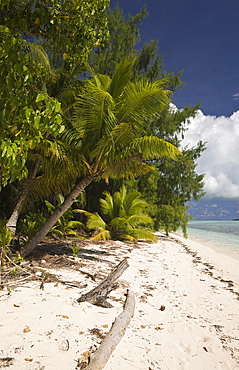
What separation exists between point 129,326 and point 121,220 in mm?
7067

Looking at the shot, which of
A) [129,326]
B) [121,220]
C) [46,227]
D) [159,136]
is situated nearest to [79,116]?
[46,227]

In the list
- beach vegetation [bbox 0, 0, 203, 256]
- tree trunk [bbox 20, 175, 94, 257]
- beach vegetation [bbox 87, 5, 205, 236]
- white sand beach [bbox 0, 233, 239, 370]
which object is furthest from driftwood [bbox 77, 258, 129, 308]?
beach vegetation [bbox 87, 5, 205, 236]

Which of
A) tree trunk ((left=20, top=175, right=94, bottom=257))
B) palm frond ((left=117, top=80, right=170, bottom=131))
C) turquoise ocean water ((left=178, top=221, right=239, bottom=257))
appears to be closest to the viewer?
palm frond ((left=117, top=80, right=170, bottom=131))

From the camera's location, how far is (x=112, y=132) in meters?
5.80

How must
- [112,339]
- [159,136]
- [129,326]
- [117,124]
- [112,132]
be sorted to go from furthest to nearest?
[159,136], [117,124], [112,132], [129,326], [112,339]

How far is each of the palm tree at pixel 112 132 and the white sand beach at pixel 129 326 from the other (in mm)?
2325

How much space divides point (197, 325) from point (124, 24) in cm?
1513

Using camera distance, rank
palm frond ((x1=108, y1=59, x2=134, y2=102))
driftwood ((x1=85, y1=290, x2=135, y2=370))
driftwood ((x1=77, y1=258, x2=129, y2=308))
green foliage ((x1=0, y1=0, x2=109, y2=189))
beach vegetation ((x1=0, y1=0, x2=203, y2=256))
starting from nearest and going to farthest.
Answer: green foliage ((x1=0, y1=0, x2=109, y2=189)) < beach vegetation ((x1=0, y1=0, x2=203, y2=256)) < driftwood ((x1=85, y1=290, x2=135, y2=370)) < driftwood ((x1=77, y1=258, x2=129, y2=308)) < palm frond ((x1=108, y1=59, x2=134, y2=102))

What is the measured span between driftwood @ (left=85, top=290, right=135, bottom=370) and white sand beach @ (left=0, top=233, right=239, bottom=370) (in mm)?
69

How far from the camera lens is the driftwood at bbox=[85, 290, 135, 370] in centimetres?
230

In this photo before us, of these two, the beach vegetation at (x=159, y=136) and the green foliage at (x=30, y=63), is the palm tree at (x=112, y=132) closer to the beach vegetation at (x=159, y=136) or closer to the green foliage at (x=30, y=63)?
the green foliage at (x=30, y=63)

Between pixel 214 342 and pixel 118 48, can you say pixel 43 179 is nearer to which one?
pixel 214 342

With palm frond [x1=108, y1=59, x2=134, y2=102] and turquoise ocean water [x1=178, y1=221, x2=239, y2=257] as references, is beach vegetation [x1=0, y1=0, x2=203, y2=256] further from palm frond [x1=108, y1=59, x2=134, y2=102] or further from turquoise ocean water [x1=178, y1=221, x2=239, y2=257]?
turquoise ocean water [x1=178, y1=221, x2=239, y2=257]

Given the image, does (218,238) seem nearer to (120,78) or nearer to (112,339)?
(120,78)
